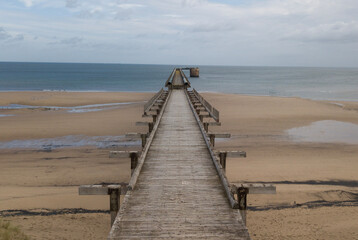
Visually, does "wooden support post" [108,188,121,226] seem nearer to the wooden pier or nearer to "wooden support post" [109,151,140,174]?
the wooden pier

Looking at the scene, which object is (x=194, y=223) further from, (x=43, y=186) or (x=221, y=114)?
(x=221, y=114)

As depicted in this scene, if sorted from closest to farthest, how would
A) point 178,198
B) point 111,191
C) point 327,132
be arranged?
point 111,191, point 178,198, point 327,132

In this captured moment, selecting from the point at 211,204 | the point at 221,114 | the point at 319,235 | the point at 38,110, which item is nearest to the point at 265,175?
the point at 319,235

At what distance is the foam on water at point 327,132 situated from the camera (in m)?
19.9

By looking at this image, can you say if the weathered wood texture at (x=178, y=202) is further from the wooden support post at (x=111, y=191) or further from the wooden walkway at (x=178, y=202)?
the wooden support post at (x=111, y=191)

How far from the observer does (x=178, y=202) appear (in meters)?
6.30

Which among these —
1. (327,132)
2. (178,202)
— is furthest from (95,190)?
(327,132)

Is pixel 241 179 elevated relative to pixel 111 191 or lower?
lower

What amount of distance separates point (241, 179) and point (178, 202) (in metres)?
7.21

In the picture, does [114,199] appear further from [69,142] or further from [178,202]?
[69,142]

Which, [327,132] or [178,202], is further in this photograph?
[327,132]

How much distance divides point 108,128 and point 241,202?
18163 millimetres

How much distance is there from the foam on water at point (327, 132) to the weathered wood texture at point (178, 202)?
13.0 metres

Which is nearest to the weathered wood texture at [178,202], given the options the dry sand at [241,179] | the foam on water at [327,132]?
the dry sand at [241,179]
